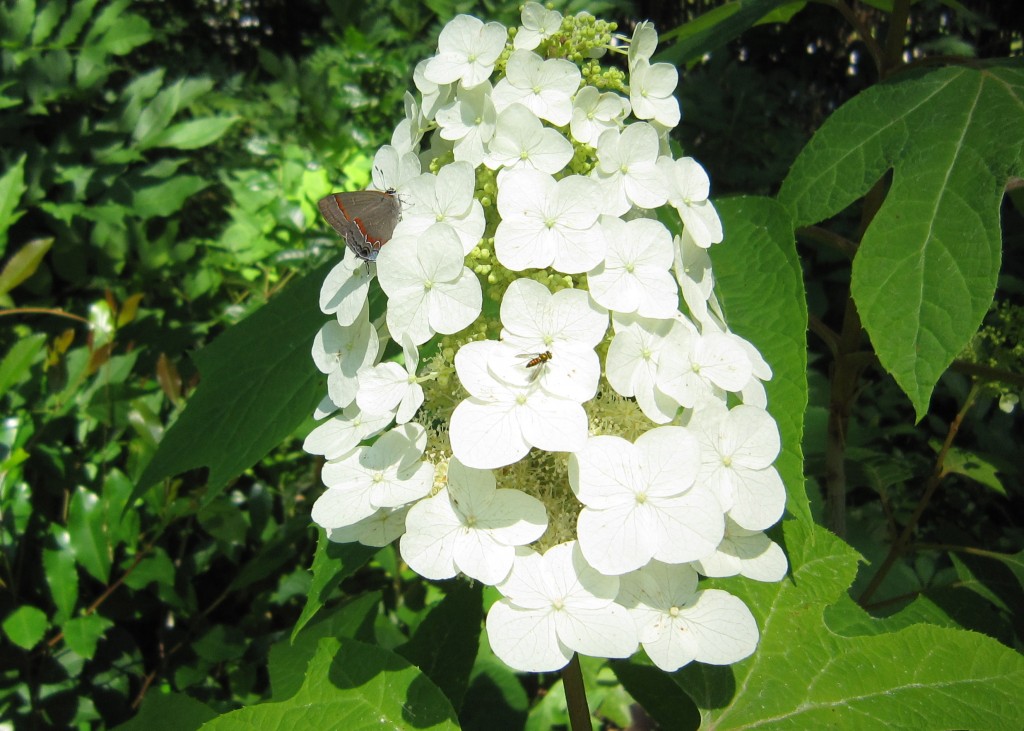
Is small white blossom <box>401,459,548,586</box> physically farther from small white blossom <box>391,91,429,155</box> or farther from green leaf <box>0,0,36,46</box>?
green leaf <box>0,0,36,46</box>

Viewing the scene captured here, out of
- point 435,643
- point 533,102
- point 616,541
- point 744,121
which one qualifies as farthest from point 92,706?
point 744,121

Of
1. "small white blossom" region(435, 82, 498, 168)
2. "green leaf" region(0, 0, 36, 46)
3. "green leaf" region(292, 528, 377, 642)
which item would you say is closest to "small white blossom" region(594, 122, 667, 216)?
"small white blossom" region(435, 82, 498, 168)

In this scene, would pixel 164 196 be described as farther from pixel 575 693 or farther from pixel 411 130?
pixel 575 693

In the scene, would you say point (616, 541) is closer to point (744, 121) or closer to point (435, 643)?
point (435, 643)

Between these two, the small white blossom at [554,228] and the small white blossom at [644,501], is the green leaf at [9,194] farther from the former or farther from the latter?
the small white blossom at [644,501]

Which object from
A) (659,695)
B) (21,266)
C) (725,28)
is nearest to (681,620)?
(659,695)

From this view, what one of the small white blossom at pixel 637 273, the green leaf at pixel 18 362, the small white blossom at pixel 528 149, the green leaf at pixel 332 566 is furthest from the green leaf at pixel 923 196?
the green leaf at pixel 18 362

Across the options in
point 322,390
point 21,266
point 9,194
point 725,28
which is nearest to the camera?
point 322,390
